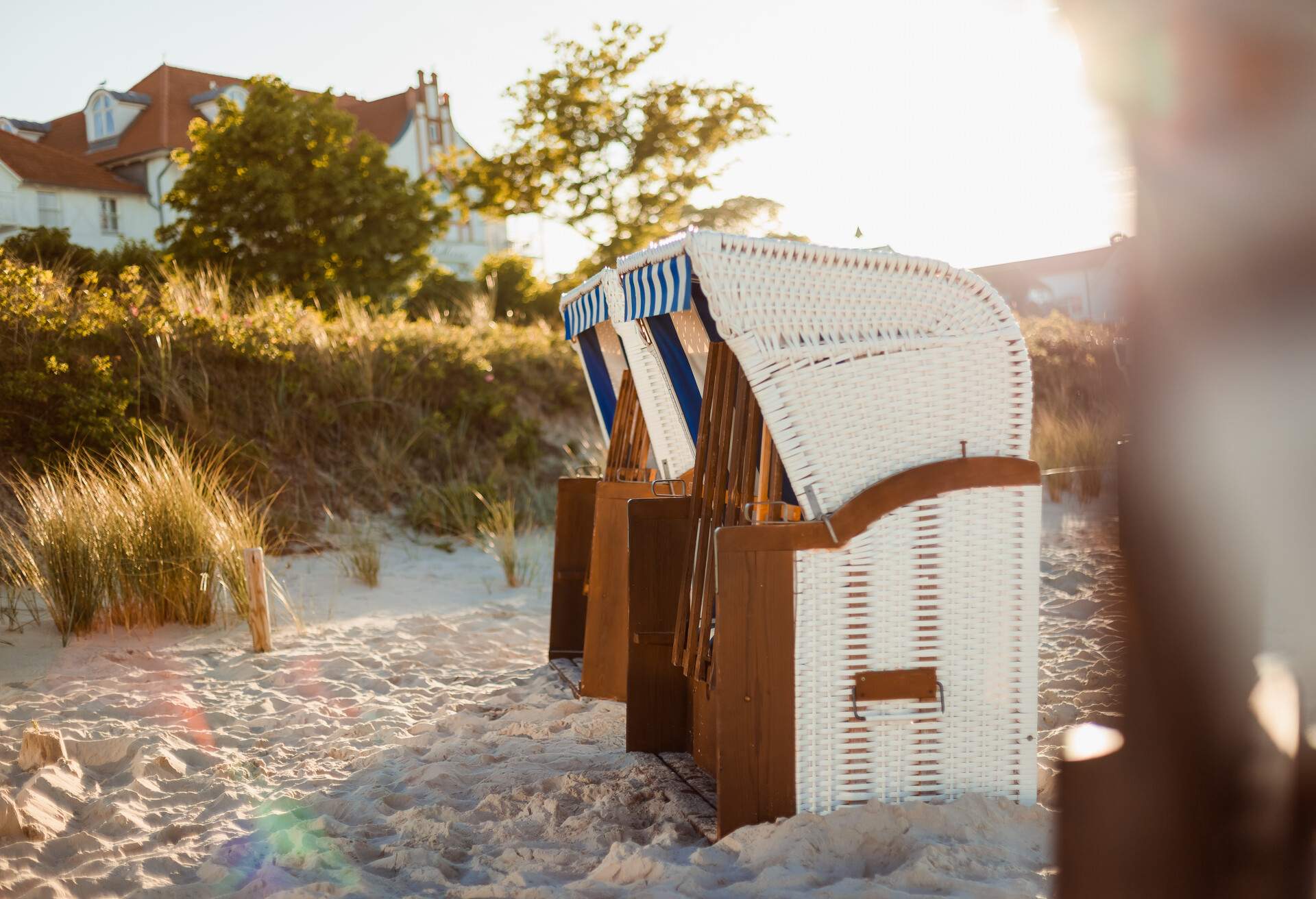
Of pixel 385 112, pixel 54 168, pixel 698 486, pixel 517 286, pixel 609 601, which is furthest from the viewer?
pixel 385 112

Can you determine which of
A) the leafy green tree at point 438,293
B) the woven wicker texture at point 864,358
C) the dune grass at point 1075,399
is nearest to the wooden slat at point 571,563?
the woven wicker texture at point 864,358

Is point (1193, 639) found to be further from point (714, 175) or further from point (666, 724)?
point (714, 175)

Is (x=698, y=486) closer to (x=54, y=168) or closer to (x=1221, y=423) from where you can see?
(x=1221, y=423)

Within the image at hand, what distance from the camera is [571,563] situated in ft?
16.9

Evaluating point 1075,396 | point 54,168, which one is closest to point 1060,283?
point 1075,396

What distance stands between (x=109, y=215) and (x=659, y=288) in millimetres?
30155

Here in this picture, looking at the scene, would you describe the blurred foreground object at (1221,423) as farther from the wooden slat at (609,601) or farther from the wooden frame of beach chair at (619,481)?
the wooden slat at (609,601)

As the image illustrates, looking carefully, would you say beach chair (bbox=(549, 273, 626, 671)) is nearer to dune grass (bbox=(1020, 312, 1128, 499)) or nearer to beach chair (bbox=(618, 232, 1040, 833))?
beach chair (bbox=(618, 232, 1040, 833))

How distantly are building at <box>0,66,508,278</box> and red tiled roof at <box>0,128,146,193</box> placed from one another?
0.03 meters

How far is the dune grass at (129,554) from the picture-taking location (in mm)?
5348

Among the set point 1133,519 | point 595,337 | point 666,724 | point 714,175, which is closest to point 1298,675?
point 1133,519

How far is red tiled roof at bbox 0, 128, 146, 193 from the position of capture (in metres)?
25.6

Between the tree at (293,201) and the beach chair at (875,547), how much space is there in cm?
1976

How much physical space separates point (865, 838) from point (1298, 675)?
1.95 m
